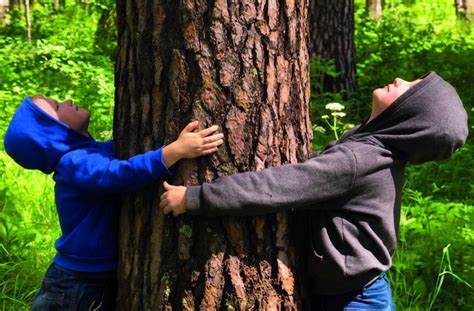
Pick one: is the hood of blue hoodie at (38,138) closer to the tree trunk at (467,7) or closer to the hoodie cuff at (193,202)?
the hoodie cuff at (193,202)

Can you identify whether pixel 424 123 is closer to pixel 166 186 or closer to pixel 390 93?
pixel 390 93

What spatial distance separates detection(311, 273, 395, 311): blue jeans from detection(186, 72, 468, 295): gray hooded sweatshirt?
56mm

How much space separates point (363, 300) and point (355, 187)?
0.46 metres

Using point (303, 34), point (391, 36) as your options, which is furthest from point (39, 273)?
point (391, 36)

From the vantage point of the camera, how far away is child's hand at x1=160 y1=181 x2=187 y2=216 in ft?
7.32

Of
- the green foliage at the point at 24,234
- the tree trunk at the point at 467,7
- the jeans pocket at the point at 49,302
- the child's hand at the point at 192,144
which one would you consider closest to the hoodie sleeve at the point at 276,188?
the child's hand at the point at 192,144

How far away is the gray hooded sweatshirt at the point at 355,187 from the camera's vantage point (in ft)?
7.22

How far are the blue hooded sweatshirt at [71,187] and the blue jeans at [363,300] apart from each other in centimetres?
85

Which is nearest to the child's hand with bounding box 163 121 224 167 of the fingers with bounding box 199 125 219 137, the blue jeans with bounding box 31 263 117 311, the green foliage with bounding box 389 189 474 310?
the fingers with bounding box 199 125 219 137

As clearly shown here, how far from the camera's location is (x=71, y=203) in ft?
8.20

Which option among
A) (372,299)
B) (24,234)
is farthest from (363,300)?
(24,234)

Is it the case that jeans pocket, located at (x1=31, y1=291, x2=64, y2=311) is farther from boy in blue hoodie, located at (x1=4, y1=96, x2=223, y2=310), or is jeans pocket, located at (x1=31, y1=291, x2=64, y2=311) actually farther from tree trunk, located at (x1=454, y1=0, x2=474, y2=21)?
tree trunk, located at (x1=454, y1=0, x2=474, y2=21)

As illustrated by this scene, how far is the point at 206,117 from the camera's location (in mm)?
2254

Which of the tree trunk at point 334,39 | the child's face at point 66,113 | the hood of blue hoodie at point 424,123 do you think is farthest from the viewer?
the tree trunk at point 334,39
